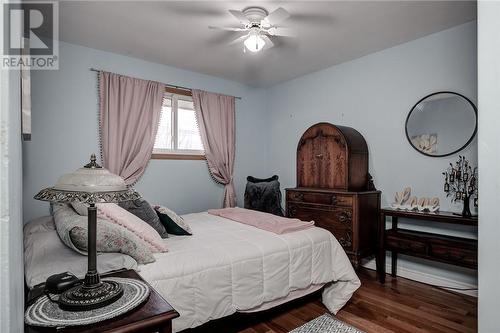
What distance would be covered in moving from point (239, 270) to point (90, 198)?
3.81 ft

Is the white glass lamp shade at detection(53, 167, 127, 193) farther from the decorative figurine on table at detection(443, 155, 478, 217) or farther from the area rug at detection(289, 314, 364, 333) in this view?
the decorative figurine on table at detection(443, 155, 478, 217)

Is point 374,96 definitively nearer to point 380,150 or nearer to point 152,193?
point 380,150

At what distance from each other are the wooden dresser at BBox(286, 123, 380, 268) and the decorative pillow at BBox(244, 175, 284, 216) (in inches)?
13.3

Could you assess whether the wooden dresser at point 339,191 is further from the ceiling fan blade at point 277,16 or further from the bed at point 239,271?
the ceiling fan blade at point 277,16

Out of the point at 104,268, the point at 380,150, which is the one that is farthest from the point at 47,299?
the point at 380,150

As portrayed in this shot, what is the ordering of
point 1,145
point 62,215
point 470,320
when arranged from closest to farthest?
point 1,145 → point 62,215 → point 470,320

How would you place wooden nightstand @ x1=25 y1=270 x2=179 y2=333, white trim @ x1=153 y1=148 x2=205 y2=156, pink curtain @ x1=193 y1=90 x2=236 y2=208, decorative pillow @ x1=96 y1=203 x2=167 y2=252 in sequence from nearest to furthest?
wooden nightstand @ x1=25 y1=270 x2=179 y2=333
decorative pillow @ x1=96 y1=203 x2=167 y2=252
white trim @ x1=153 y1=148 x2=205 y2=156
pink curtain @ x1=193 y1=90 x2=236 y2=208

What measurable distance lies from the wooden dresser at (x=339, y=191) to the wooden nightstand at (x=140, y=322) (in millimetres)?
2372

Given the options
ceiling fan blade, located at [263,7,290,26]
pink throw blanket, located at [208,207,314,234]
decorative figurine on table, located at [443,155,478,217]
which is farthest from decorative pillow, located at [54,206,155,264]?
decorative figurine on table, located at [443,155,478,217]

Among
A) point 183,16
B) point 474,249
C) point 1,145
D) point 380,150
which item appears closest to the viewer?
point 1,145

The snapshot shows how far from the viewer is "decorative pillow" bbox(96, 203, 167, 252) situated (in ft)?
5.74

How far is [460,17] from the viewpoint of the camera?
262 cm

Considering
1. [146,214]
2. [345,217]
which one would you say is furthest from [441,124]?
[146,214]

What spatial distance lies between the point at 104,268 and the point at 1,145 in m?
1.07
